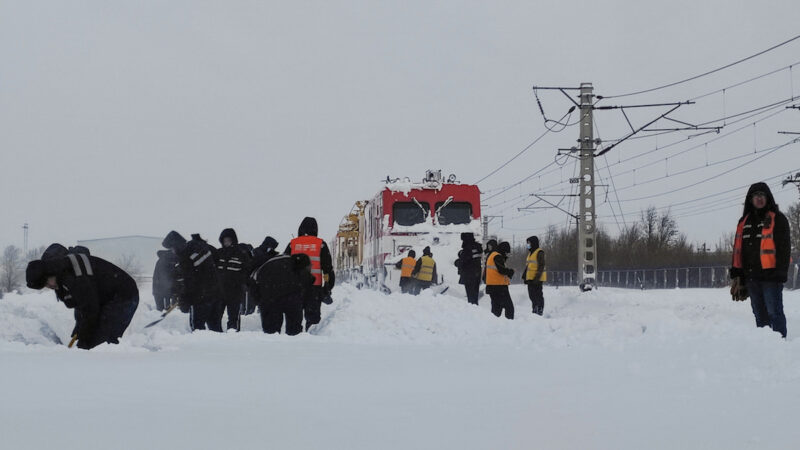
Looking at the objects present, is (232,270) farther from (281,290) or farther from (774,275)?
(774,275)

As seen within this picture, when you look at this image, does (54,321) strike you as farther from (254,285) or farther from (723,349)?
(723,349)

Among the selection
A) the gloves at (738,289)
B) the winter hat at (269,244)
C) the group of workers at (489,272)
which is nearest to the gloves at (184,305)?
the winter hat at (269,244)

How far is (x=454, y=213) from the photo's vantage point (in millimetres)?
20438

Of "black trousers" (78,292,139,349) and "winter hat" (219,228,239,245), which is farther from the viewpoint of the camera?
"winter hat" (219,228,239,245)

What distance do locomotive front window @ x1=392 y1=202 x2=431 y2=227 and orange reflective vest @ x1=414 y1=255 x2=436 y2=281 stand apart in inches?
80.1

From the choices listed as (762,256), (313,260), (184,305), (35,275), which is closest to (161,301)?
(184,305)

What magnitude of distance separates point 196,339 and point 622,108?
55.2 feet

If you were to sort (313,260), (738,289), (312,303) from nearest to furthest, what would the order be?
(738,289), (313,260), (312,303)

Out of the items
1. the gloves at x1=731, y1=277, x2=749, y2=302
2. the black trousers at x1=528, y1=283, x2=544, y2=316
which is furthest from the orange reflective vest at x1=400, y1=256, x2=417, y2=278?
the gloves at x1=731, y1=277, x2=749, y2=302

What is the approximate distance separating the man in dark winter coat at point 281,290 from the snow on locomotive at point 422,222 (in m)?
9.30

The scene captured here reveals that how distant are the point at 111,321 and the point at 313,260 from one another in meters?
3.46

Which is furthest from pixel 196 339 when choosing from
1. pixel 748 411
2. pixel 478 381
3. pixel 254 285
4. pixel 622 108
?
pixel 622 108

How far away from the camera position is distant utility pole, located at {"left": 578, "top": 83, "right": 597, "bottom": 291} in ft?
79.7

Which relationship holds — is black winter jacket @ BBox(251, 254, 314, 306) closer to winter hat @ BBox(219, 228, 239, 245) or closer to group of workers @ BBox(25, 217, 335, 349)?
group of workers @ BBox(25, 217, 335, 349)
